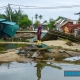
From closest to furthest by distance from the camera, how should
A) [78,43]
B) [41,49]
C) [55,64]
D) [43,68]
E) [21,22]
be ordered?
[43,68], [55,64], [41,49], [78,43], [21,22]

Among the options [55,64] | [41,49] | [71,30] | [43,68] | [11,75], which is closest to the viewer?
[11,75]

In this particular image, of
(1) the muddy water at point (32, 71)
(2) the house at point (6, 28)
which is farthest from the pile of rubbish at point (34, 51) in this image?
(2) the house at point (6, 28)

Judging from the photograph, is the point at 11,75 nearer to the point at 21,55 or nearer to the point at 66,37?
the point at 21,55

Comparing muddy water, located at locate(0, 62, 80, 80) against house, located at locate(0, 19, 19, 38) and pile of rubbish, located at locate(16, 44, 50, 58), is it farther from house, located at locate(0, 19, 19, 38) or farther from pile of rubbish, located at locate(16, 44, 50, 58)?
house, located at locate(0, 19, 19, 38)

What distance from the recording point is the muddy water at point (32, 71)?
10.4 m

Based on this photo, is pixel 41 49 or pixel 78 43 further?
pixel 78 43

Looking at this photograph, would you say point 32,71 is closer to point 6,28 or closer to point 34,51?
point 6,28

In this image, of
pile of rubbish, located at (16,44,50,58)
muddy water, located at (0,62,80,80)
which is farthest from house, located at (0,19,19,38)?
pile of rubbish, located at (16,44,50,58)

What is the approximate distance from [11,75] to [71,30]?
33.0m

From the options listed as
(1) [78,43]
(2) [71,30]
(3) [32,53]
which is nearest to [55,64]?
(3) [32,53]

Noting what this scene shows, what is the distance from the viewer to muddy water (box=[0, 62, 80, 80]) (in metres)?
10.4

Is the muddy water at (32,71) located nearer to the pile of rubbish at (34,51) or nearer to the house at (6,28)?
the pile of rubbish at (34,51)

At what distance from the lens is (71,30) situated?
42688mm

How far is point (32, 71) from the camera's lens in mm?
11852
